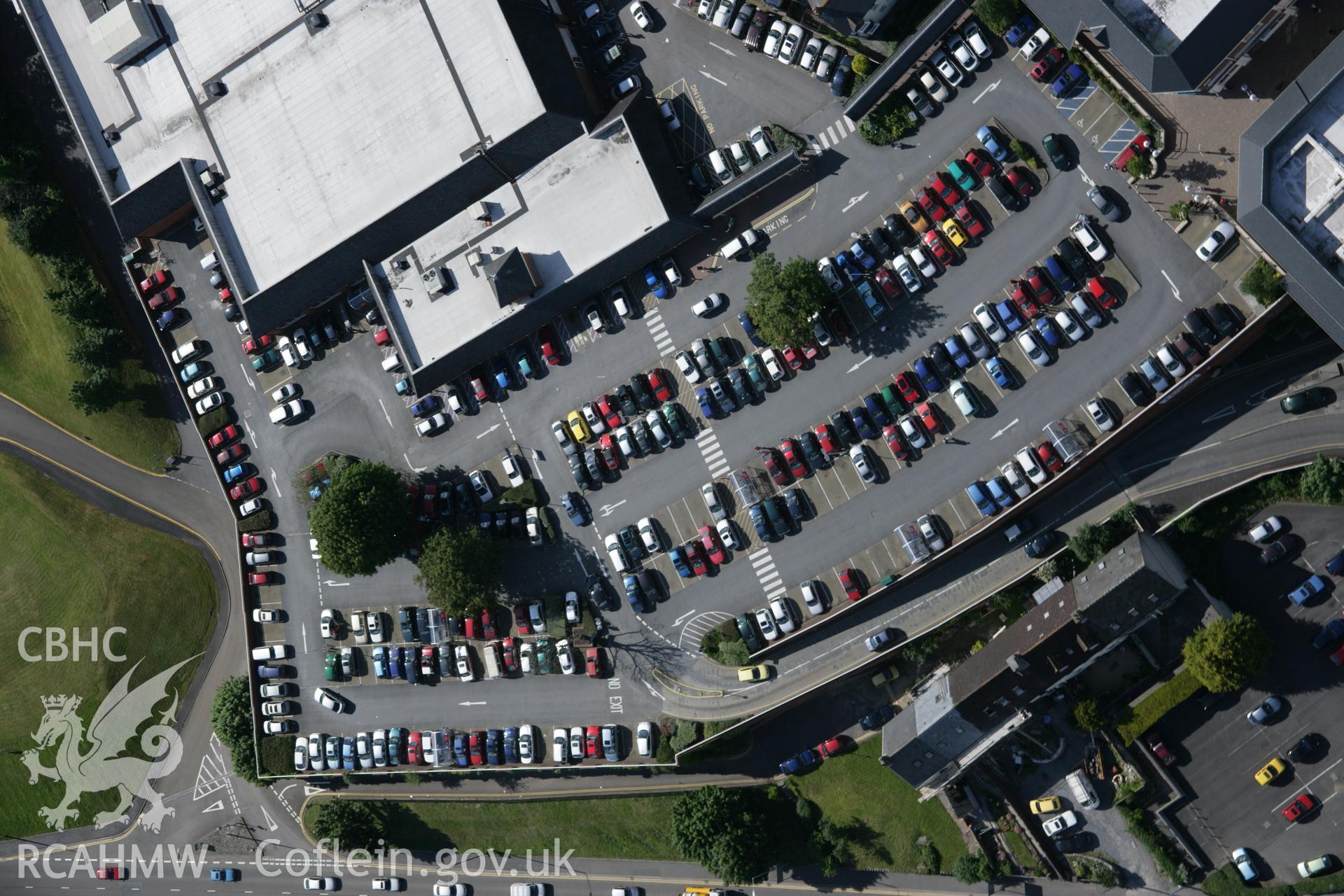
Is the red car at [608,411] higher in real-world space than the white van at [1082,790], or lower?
lower

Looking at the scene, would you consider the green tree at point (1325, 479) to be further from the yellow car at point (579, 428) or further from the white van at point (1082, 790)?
the yellow car at point (579, 428)

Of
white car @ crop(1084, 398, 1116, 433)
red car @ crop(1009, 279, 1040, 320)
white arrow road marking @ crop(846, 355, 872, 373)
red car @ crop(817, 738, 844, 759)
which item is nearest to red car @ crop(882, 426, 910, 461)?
white arrow road marking @ crop(846, 355, 872, 373)

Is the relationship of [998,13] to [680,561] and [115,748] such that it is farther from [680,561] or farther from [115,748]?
[115,748]

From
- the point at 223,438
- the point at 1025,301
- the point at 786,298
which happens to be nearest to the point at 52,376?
the point at 223,438

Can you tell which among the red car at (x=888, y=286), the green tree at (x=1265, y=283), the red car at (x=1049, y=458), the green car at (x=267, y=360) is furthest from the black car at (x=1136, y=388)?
the green car at (x=267, y=360)

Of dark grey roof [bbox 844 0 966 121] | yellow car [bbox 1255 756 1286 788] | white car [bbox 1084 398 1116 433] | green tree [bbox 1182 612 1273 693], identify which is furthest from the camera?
dark grey roof [bbox 844 0 966 121]

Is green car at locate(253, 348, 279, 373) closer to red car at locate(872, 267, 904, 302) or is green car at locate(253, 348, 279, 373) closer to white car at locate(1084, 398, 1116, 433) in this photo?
red car at locate(872, 267, 904, 302)
